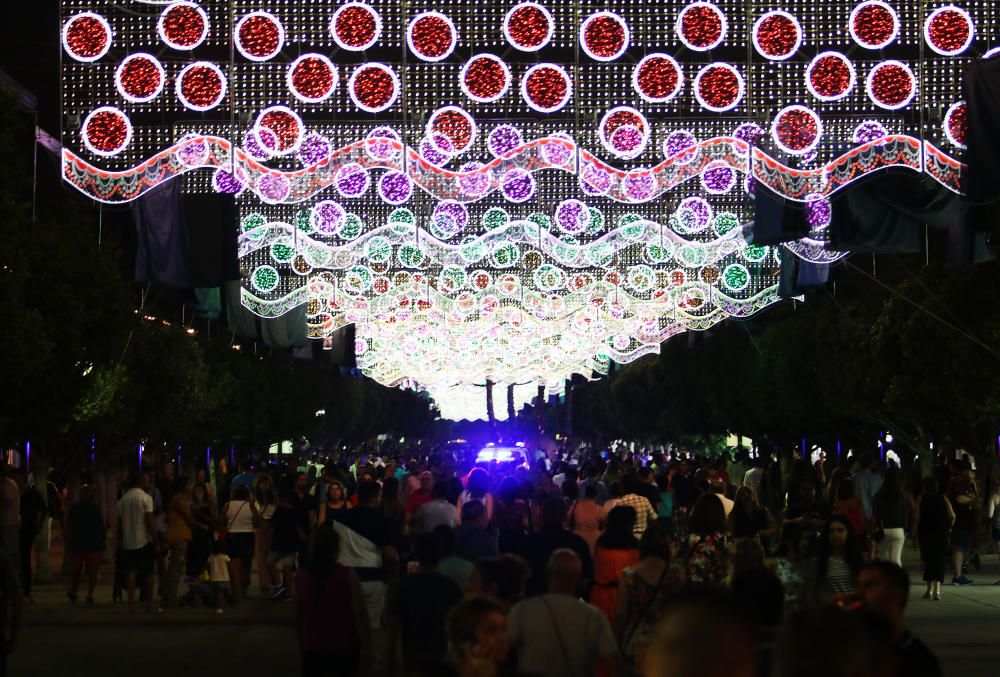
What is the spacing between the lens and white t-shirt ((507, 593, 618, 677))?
26.1 feet

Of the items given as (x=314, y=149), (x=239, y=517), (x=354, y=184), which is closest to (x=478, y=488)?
(x=239, y=517)

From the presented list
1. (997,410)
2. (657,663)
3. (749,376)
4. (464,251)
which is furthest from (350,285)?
(657,663)

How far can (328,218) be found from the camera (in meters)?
24.5

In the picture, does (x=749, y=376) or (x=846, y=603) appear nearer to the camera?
(x=846, y=603)

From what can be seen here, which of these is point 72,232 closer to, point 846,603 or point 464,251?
point 464,251

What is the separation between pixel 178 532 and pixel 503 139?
641 centimetres

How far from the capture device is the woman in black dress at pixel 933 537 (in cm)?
2130

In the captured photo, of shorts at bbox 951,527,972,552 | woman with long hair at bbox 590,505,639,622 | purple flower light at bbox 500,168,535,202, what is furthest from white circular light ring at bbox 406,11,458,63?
shorts at bbox 951,527,972,552

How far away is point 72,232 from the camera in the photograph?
26.7 metres

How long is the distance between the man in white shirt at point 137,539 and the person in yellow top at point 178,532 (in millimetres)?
243

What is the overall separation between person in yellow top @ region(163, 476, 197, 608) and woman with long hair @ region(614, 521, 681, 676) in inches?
441

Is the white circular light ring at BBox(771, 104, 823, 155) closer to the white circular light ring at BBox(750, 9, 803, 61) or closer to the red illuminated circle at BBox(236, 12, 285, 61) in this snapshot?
the white circular light ring at BBox(750, 9, 803, 61)

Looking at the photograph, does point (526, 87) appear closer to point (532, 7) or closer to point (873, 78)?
point (532, 7)

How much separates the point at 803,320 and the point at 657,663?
40.0 m
